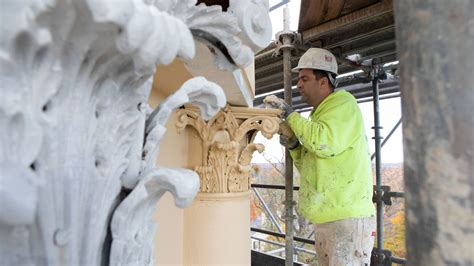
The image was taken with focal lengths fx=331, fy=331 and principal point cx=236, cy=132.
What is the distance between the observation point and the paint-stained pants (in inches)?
63.2

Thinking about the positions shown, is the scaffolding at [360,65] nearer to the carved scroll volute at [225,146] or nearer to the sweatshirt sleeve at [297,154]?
the sweatshirt sleeve at [297,154]

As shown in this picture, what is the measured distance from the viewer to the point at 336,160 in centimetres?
162

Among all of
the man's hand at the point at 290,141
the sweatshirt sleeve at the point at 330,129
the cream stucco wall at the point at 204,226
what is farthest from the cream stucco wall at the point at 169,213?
the man's hand at the point at 290,141

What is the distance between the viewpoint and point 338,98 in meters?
1.66

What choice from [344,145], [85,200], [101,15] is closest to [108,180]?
[85,200]

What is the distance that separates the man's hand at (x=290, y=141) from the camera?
70.2 inches

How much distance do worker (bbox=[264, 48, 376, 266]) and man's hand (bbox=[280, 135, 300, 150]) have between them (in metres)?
0.12

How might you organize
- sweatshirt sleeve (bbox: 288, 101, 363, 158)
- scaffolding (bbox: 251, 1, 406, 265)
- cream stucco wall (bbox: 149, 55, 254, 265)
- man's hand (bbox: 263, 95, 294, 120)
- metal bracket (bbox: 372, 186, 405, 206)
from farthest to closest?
1. metal bracket (bbox: 372, 186, 405, 206)
2. scaffolding (bbox: 251, 1, 406, 265)
3. man's hand (bbox: 263, 95, 294, 120)
4. sweatshirt sleeve (bbox: 288, 101, 363, 158)
5. cream stucco wall (bbox: 149, 55, 254, 265)

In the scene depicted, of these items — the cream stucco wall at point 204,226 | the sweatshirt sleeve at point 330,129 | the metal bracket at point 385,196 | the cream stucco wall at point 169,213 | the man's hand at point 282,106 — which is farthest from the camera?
the metal bracket at point 385,196

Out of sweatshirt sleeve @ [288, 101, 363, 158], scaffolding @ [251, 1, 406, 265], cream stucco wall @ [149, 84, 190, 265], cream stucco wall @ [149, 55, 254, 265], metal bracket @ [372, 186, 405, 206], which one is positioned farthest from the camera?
metal bracket @ [372, 186, 405, 206]

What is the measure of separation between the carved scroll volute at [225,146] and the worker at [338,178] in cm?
42

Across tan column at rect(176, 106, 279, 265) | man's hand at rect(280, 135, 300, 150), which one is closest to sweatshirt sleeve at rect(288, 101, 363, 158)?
man's hand at rect(280, 135, 300, 150)

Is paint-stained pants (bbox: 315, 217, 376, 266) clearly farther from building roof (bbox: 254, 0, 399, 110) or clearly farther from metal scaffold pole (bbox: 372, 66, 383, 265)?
building roof (bbox: 254, 0, 399, 110)

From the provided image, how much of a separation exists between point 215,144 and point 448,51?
0.85 meters
